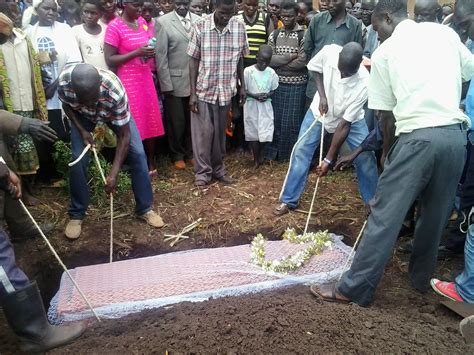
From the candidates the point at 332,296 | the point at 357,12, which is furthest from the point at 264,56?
the point at 332,296

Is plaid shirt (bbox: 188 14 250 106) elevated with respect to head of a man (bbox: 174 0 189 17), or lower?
lower

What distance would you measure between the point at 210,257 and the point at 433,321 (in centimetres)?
185

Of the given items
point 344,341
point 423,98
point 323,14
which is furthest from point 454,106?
point 323,14

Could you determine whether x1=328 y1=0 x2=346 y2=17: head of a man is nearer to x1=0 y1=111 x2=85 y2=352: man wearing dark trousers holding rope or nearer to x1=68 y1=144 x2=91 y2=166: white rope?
x1=68 y1=144 x2=91 y2=166: white rope

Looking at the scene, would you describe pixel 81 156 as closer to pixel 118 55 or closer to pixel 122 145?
pixel 122 145

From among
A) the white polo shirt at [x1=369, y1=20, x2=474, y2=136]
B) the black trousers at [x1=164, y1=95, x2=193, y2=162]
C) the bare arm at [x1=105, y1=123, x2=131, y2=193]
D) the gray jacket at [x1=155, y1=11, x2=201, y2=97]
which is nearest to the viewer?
the white polo shirt at [x1=369, y1=20, x2=474, y2=136]

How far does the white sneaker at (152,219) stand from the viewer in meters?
4.50

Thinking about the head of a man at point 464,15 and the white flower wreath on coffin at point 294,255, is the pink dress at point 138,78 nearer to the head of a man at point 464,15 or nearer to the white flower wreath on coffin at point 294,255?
the white flower wreath on coffin at point 294,255

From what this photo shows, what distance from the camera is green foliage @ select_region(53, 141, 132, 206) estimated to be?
4797 mm

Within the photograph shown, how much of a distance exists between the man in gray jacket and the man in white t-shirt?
68.8 inches

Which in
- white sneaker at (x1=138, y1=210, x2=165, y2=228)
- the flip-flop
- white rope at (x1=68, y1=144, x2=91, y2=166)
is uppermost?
white rope at (x1=68, y1=144, x2=91, y2=166)

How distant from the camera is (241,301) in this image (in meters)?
3.17

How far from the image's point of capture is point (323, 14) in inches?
209

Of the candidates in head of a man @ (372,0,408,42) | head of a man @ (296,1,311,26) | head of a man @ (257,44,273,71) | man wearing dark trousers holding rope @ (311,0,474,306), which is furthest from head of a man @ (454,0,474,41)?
head of a man @ (296,1,311,26)
